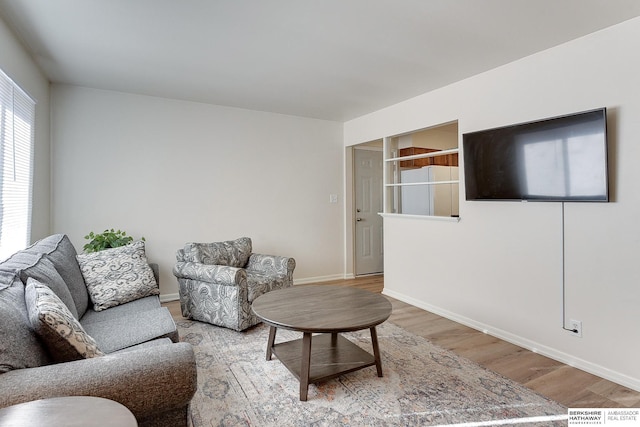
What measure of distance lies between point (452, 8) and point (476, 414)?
2416mm

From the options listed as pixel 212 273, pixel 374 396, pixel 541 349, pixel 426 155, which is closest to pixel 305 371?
pixel 374 396

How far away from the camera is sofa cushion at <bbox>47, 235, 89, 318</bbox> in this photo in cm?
220

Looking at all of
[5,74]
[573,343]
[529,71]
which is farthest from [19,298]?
[529,71]

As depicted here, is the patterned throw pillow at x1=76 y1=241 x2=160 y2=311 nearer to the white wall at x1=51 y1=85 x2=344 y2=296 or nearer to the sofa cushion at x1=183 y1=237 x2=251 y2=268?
the sofa cushion at x1=183 y1=237 x2=251 y2=268

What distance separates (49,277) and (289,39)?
218 centimetres

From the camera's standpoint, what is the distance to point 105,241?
3.38m

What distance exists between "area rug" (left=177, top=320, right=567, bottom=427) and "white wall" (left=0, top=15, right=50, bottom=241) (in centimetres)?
207

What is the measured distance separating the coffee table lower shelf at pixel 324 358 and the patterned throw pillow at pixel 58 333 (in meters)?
1.12

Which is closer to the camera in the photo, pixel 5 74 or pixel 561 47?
pixel 5 74

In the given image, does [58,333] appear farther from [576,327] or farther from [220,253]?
[576,327]

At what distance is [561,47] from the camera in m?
2.58

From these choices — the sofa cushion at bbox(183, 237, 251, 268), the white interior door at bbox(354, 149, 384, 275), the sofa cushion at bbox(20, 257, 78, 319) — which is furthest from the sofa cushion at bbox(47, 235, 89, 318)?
the white interior door at bbox(354, 149, 384, 275)

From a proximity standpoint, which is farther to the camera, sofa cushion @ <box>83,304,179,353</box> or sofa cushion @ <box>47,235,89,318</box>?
sofa cushion @ <box>47,235,89,318</box>

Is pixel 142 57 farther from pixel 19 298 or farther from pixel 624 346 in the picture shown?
pixel 624 346
